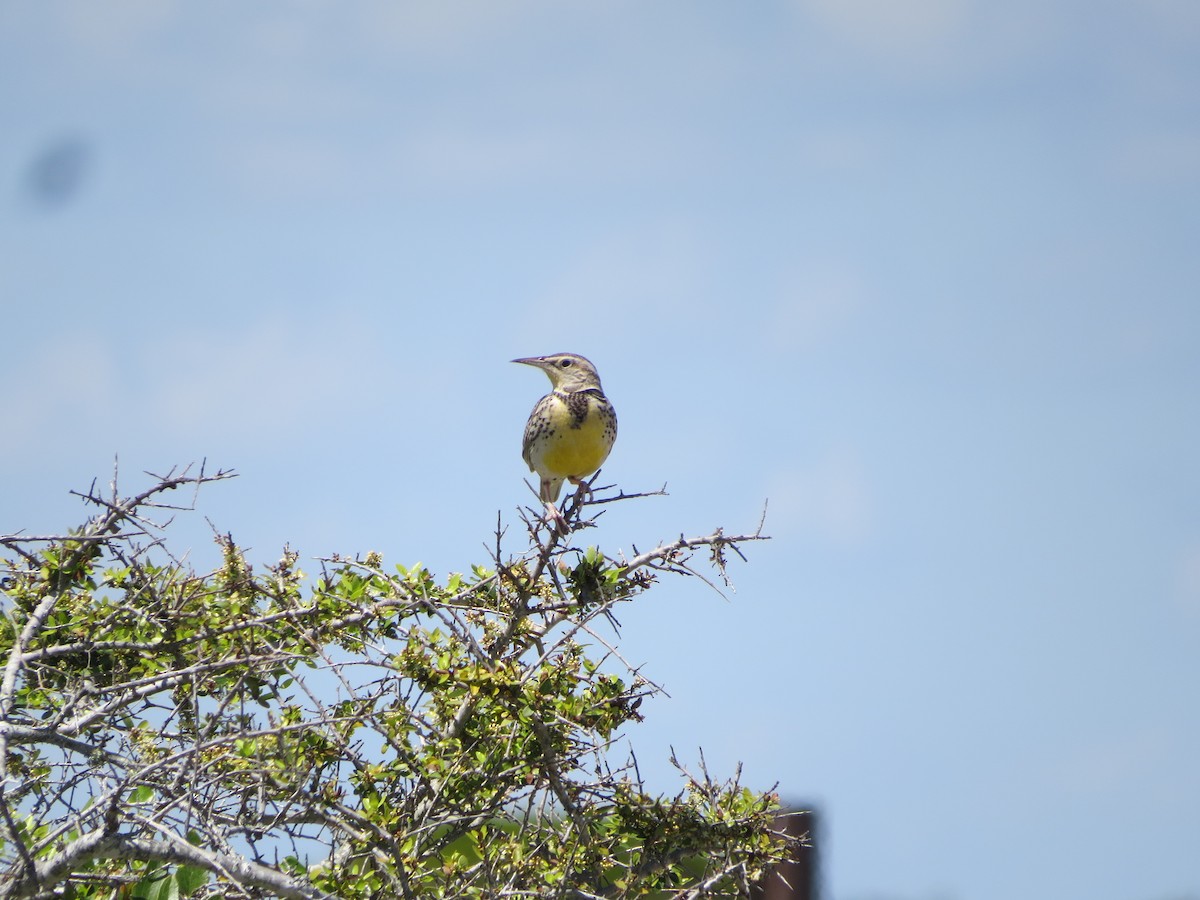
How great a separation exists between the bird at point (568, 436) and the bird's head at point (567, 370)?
0.18 metres

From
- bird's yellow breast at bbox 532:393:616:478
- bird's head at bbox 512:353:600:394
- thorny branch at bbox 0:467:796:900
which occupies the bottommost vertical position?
thorny branch at bbox 0:467:796:900

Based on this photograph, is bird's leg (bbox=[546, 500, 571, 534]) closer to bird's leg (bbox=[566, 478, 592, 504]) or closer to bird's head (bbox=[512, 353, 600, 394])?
bird's leg (bbox=[566, 478, 592, 504])

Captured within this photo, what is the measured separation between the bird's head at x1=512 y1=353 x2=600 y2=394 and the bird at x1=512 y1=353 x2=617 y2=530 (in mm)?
181

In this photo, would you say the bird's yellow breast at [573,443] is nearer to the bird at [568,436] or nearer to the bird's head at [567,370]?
the bird at [568,436]

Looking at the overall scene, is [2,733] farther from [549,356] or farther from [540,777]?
[549,356]

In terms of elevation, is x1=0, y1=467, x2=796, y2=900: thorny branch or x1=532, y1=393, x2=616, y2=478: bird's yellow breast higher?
x1=532, y1=393, x2=616, y2=478: bird's yellow breast

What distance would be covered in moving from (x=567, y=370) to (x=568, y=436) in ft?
3.00

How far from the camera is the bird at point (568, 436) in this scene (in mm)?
7543

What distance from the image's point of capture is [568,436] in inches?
297

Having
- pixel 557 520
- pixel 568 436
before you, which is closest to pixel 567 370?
pixel 568 436

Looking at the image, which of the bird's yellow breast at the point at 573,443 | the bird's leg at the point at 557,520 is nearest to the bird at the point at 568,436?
the bird's yellow breast at the point at 573,443

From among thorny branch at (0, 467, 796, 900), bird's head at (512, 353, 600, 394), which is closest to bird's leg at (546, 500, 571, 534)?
thorny branch at (0, 467, 796, 900)

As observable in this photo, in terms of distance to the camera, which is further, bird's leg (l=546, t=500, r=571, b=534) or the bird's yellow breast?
the bird's yellow breast

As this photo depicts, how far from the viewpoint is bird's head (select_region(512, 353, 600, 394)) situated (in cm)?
826
